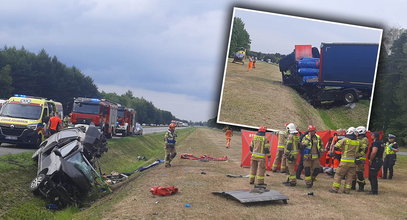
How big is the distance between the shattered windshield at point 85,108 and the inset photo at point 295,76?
67.3 feet

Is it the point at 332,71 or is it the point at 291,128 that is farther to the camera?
the point at 291,128

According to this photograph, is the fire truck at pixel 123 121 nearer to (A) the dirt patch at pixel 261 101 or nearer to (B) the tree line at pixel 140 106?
(A) the dirt patch at pixel 261 101

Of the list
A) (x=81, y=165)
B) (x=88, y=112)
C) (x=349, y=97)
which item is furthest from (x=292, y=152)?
(x=88, y=112)

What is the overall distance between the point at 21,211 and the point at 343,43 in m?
8.99

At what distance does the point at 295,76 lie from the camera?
11.4 m

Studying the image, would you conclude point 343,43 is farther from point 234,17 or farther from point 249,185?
point 249,185

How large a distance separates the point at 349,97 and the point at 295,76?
1.52 metres

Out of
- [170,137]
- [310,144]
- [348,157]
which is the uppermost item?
[310,144]

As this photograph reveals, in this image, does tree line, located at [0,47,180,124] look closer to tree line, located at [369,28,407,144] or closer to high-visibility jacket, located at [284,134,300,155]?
tree line, located at [369,28,407,144]

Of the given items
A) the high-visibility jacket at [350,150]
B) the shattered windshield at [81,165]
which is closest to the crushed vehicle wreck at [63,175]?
the shattered windshield at [81,165]

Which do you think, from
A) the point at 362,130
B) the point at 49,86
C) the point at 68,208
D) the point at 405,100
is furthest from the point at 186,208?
the point at 49,86

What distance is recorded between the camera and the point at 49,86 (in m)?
73.4

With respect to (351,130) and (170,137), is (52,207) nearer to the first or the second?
(170,137)

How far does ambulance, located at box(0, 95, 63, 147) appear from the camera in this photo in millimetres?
20094
